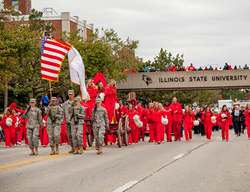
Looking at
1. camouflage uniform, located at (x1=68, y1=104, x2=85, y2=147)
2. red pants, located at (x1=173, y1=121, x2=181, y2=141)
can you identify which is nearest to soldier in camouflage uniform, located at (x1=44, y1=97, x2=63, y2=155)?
camouflage uniform, located at (x1=68, y1=104, x2=85, y2=147)

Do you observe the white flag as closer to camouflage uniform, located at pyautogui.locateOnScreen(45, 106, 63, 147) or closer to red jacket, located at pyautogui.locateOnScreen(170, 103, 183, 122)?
camouflage uniform, located at pyautogui.locateOnScreen(45, 106, 63, 147)

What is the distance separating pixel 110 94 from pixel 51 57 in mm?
3048

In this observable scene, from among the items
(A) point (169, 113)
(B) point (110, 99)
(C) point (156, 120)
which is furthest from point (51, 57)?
(A) point (169, 113)

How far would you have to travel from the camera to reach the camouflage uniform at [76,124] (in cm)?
1243

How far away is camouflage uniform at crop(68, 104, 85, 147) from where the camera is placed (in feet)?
40.8

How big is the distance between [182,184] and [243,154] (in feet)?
20.2

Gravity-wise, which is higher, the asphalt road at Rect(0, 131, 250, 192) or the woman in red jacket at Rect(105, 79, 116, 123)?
the woman in red jacket at Rect(105, 79, 116, 123)

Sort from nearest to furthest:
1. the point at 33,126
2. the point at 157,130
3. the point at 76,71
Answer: the point at 33,126, the point at 76,71, the point at 157,130

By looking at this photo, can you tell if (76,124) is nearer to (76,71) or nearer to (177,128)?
(76,71)

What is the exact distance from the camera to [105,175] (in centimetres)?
852

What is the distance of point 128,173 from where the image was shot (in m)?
8.80

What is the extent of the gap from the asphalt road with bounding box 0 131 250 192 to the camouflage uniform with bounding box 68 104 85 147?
1.87 ft

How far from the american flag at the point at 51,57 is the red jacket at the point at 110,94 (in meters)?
2.64

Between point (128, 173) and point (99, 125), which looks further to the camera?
point (99, 125)
